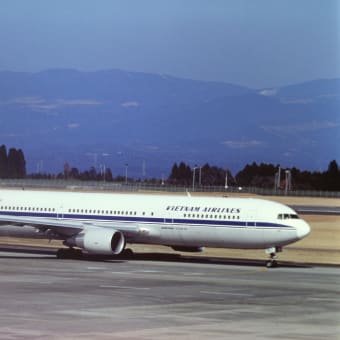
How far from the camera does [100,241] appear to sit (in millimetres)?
56438

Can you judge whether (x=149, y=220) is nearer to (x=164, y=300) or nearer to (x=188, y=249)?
(x=188, y=249)

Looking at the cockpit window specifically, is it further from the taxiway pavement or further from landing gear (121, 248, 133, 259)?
landing gear (121, 248, 133, 259)

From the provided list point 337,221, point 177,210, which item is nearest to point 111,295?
point 177,210

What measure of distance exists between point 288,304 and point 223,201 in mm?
20617

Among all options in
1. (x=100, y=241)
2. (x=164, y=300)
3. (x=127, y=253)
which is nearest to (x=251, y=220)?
(x=100, y=241)

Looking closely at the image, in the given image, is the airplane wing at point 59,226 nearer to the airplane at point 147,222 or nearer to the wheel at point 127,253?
the airplane at point 147,222

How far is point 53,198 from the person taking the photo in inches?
2381

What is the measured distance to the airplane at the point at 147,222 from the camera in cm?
5488

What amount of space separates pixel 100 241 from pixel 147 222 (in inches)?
107

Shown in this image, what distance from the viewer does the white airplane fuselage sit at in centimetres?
5484

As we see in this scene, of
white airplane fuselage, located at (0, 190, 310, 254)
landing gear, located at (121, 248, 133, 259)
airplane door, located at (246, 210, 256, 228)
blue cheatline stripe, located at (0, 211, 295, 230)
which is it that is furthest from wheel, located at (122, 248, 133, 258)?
airplane door, located at (246, 210, 256, 228)

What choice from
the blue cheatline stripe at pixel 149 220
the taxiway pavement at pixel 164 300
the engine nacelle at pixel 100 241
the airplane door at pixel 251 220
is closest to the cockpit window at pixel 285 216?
the blue cheatline stripe at pixel 149 220

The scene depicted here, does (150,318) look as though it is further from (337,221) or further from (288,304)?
(337,221)

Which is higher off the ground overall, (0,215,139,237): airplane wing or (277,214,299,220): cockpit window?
(277,214,299,220): cockpit window
